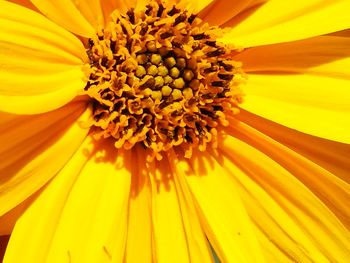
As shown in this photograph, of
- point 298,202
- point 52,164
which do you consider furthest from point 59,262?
→ point 298,202

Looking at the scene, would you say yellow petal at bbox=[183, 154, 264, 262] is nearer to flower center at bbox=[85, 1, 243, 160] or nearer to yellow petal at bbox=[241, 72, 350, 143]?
flower center at bbox=[85, 1, 243, 160]

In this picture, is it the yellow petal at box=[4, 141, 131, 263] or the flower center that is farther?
the flower center

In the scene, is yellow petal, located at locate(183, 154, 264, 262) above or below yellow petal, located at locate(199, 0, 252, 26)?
below

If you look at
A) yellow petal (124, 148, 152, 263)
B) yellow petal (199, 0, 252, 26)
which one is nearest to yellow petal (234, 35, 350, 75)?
yellow petal (199, 0, 252, 26)

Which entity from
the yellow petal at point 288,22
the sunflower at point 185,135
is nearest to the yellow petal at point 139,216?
the sunflower at point 185,135

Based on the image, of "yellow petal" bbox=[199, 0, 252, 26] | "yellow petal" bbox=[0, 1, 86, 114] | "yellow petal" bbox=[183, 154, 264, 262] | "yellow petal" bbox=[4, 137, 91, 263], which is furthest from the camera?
"yellow petal" bbox=[199, 0, 252, 26]

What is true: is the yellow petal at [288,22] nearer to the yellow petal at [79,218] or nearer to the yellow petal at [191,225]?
the yellow petal at [191,225]

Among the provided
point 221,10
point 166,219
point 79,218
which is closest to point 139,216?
point 166,219
